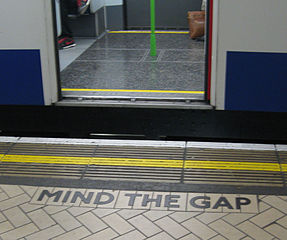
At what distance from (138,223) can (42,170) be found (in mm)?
1264

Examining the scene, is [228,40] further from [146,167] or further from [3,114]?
[3,114]

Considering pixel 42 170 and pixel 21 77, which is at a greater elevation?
pixel 21 77

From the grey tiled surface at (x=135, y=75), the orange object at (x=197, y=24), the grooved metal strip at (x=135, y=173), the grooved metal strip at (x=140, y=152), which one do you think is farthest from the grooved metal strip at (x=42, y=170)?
the orange object at (x=197, y=24)

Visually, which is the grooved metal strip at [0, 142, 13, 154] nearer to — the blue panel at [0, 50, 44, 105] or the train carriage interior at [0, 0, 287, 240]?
the train carriage interior at [0, 0, 287, 240]

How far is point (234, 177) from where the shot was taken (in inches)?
173

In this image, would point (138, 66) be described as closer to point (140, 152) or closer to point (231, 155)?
point (140, 152)

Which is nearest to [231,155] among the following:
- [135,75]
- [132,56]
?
[135,75]

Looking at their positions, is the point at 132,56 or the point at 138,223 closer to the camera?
the point at 138,223

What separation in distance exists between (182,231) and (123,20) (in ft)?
20.9

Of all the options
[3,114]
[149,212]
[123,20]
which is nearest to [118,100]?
[3,114]

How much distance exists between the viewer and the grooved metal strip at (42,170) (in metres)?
4.53

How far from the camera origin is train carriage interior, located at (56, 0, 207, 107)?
5.64m

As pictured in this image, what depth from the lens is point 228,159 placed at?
4.70 m

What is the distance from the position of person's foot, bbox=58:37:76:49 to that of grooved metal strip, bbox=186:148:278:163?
12.9ft
